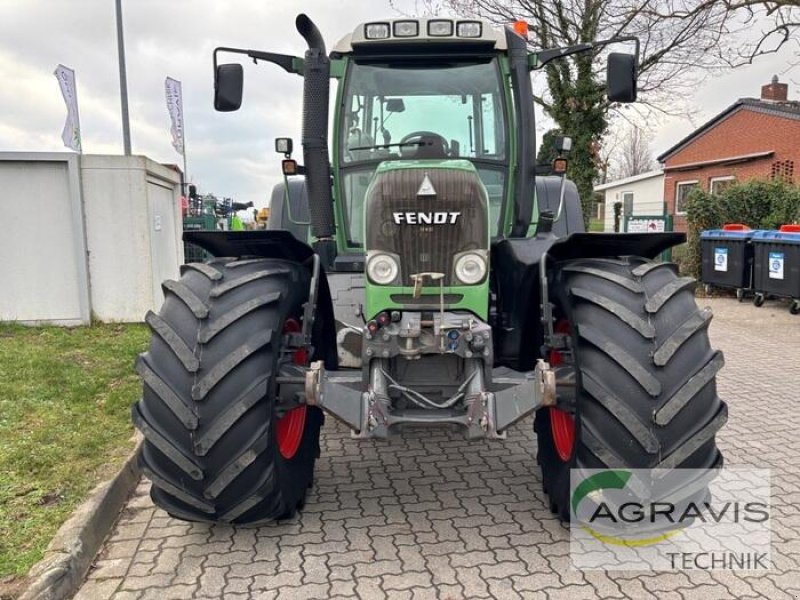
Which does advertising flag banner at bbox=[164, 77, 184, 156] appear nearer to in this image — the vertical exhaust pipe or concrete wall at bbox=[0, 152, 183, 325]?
concrete wall at bbox=[0, 152, 183, 325]

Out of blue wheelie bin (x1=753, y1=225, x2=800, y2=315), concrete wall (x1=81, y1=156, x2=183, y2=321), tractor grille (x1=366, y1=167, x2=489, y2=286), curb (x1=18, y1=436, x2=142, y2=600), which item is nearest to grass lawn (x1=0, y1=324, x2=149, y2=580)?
curb (x1=18, y1=436, x2=142, y2=600)

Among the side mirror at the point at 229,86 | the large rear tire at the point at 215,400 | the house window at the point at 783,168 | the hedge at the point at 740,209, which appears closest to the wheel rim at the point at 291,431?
the large rear tire at the point at 215,400

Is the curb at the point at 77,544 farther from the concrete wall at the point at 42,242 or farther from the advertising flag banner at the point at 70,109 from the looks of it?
the advertising flag banner at the point at 70,109

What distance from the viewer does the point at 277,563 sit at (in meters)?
2.93

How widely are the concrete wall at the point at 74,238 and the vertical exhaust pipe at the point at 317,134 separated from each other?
16.3 feet

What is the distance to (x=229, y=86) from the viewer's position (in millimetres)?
3818

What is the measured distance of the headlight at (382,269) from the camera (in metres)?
3.07

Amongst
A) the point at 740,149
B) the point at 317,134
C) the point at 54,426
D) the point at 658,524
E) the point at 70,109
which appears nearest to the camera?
the point at 658,524

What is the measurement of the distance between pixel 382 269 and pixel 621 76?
193cm

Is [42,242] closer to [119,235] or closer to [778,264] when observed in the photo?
[119,235]

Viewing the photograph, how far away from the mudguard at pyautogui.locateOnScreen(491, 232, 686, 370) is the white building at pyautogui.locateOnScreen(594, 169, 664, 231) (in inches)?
880

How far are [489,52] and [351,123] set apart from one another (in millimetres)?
914

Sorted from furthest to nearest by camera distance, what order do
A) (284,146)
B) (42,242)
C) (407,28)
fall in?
(42,242) < (284,146) < (407,28)

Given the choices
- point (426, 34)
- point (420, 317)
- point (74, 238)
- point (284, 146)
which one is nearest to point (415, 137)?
point (426, 34)
